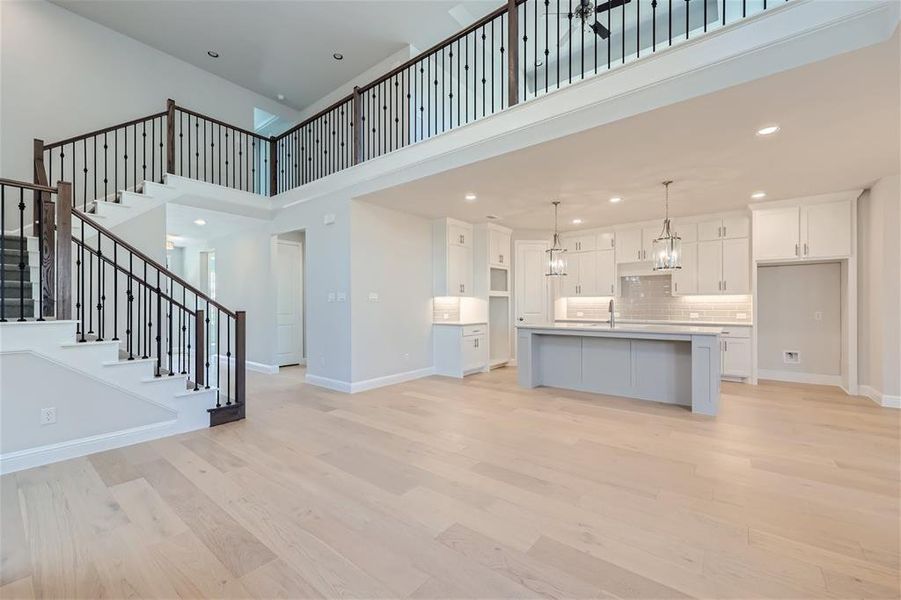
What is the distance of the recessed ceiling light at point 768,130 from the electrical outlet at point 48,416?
20.3ft

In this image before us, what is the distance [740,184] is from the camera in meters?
4.77

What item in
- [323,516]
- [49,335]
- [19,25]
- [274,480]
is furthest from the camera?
[19,25]

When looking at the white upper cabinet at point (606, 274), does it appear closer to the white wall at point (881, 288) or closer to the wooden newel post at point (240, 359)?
the white wall at point (881, 288)

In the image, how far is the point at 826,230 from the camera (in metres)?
5.36

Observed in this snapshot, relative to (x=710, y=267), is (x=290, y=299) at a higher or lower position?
lower

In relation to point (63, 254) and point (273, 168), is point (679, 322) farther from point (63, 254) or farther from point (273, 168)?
point (63, 254)

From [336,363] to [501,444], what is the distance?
3047 mm

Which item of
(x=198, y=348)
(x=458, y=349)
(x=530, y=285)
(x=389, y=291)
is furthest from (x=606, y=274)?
(x=198, y=348)

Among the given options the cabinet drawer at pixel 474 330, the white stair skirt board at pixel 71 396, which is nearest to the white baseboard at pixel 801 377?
the cabinet drawer at pixel 474 330

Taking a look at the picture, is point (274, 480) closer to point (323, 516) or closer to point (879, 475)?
point (323, 516)

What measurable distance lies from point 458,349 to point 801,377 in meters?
5.29

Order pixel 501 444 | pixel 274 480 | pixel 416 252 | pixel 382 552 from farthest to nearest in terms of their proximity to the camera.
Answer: pixel 416 252 < pixel 501 444 < pixel 274 480 < pixel 382 552

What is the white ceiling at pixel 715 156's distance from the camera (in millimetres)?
2705

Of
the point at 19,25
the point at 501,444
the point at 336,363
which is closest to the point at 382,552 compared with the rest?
the point at 501,444
